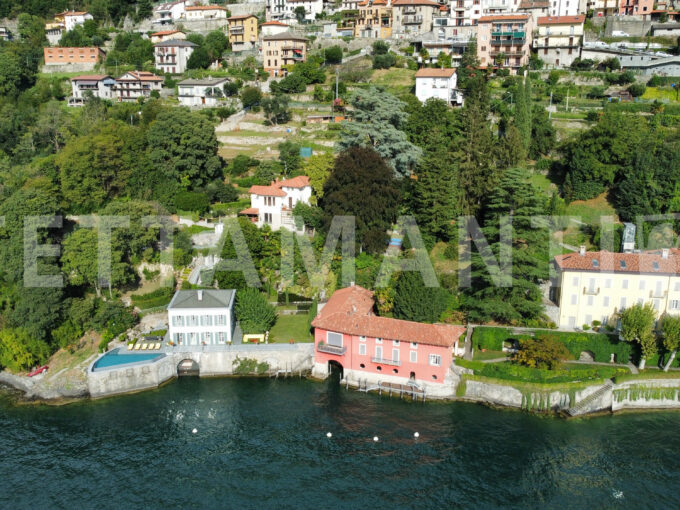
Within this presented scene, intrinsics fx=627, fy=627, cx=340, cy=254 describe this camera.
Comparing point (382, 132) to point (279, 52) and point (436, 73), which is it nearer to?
point (436, 73)

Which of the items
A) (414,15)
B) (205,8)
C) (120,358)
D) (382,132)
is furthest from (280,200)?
(205,8)

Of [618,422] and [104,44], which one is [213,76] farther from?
[618,422]

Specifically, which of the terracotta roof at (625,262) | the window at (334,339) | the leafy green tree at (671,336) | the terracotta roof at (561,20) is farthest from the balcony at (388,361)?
the terracotta roof at (561,20)

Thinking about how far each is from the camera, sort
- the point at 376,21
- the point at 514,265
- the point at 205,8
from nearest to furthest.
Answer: the point at 514,265 → the point at 376,21 → the point at 205,8

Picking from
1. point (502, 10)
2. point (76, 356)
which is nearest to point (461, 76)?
point (502, 10)

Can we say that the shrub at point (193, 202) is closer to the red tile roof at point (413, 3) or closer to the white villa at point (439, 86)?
the white villa at point (439, 86)

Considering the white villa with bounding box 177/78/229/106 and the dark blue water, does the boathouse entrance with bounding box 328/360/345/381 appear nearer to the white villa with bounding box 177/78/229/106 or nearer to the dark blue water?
the dark blue water

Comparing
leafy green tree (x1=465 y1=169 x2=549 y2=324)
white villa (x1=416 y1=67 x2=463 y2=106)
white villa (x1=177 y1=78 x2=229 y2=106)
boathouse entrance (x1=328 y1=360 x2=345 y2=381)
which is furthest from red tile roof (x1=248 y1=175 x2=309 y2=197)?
white villa (x1=177 y1=78 x2=229 y2=106)
